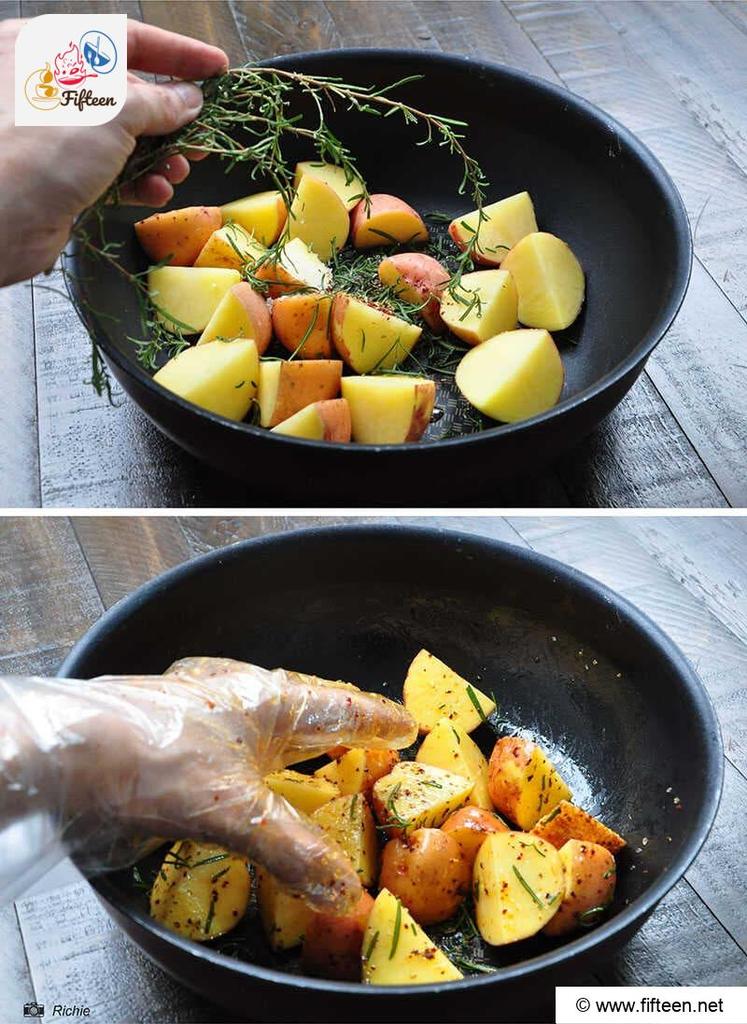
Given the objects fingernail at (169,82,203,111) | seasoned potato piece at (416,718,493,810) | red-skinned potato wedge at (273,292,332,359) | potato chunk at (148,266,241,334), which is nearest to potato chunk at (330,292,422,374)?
red-skinned potato wedge at (273,292,332,359)

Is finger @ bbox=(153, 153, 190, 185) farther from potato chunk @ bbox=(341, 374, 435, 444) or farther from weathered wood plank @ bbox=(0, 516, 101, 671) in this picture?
weathered wood plank @ bbox=(0, 516, 101, 671)

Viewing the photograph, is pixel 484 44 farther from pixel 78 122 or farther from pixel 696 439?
pixel 78 122

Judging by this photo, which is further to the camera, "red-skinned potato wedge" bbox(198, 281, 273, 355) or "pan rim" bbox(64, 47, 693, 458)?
"red-skinned potato wedge" bbox(198, 281, 273, 355)

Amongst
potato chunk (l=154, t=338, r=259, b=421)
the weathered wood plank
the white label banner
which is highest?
the white label banner

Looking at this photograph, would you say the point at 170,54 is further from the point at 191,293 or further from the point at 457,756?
the point at 457,756

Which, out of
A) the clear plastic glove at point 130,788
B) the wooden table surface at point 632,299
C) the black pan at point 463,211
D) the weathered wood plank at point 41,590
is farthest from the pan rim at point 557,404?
the weathered wood plank at point 41,590

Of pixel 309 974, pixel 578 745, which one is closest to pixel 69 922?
pixel 309 974
